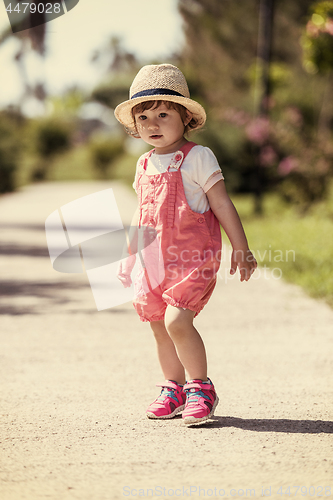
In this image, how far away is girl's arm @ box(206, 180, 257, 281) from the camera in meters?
2.93

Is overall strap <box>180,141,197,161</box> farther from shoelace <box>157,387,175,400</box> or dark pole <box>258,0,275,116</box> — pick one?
dark pole <box>258,0,275,116</box>

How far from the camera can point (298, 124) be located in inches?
642

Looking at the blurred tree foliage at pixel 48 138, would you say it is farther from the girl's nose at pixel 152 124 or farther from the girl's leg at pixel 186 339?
the girl's leg at pixel 186 339

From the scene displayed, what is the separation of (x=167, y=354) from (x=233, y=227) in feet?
2.30

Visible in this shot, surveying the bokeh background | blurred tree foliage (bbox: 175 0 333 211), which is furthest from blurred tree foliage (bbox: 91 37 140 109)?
blurred tree foliage (bbox: 175 0 333 211)

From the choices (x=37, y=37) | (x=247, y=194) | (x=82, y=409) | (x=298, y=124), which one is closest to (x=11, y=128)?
(x=37, y=37)

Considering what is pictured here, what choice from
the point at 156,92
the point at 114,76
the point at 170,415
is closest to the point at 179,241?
the point at 156,92

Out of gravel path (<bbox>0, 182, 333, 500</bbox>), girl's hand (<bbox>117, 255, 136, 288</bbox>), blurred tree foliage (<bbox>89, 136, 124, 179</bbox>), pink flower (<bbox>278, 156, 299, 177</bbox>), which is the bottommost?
blurred tree foliage (<bbox>89, 136, 124, 179</bbox>)

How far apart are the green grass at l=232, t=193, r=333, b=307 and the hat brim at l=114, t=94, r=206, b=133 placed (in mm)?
3077

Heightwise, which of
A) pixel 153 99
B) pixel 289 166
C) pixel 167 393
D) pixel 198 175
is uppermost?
pixel 153 99

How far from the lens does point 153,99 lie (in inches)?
118

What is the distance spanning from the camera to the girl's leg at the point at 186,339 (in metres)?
2.89

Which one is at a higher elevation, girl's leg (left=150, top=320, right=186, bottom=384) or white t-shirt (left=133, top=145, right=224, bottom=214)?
white t-shirt (left=133, top=145, right=224, bottom=214)

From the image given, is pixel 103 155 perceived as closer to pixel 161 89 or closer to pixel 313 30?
pixel 313 30
